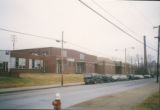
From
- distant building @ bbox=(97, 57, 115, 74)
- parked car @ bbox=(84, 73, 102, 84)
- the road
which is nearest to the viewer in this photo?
the road

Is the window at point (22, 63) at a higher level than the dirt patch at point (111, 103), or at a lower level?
higher

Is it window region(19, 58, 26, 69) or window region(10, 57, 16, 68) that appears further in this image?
window region(19, 58, 26, 69)

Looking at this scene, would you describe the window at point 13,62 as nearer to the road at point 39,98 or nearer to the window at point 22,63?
the window at point 22,63

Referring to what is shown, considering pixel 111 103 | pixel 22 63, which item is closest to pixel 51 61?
pixel 22 63

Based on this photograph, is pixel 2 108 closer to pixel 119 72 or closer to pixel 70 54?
pixel 70 54

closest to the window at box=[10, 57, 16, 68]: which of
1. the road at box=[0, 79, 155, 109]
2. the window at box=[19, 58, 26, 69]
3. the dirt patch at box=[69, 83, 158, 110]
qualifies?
the window at box=[19, 58, 26, 69]

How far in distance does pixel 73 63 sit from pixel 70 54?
3379mm

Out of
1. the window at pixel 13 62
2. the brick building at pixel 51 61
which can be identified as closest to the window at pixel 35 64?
the brick building at pixel 51 61

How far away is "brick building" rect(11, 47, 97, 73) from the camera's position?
43794 mm

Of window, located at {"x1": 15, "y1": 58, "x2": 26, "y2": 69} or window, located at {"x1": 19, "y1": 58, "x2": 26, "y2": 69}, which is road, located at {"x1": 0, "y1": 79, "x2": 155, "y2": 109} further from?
window, located at {"x1": 19, "y1": 58, "x2": 26, "y2": 69}

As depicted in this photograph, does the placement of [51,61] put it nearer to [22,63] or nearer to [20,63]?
[22,63]

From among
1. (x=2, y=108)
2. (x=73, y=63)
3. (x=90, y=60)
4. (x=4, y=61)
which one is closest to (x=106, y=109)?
(x=2, y=108)

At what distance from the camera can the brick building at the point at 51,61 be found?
4379 centimetres

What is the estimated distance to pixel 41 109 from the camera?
8.20 m
